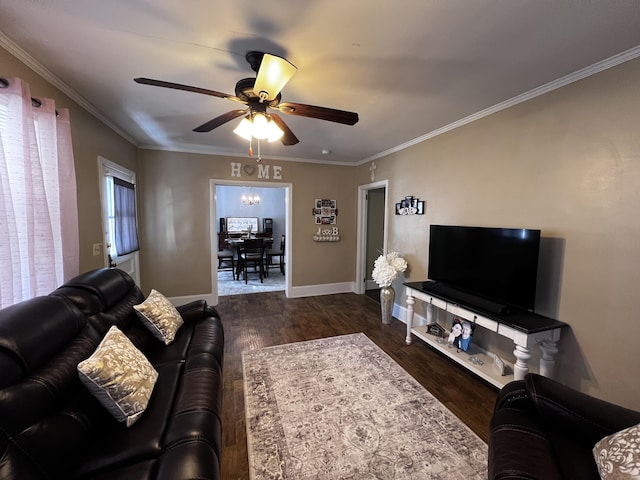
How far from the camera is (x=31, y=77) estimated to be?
1834 mm

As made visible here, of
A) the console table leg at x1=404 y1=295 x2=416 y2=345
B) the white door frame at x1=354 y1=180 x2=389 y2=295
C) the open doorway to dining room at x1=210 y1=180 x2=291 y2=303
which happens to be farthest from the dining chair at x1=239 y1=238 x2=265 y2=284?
the console table leg at x1=404 y1=295 x2=416 y2=345

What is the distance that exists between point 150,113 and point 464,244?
11.2 ft

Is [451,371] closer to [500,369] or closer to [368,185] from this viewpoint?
[500,369]

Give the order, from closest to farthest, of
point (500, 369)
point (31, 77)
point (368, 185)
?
point (31, 77) < point (500, 369) < point (368, 185)

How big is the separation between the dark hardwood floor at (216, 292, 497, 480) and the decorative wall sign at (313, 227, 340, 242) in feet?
3.51

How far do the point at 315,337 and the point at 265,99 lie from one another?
265 cm

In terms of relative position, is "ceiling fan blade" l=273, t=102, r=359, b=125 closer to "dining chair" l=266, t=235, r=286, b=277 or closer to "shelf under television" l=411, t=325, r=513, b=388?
"shelf under television" l=411, t=325, r=513, b=388

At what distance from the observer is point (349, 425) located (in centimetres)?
192

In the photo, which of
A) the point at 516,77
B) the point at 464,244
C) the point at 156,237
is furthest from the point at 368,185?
the point at 156,237

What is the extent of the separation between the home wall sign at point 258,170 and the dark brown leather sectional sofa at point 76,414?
3.08 meters

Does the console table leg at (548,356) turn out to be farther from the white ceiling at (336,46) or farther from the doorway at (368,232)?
the doorway at (368,232)

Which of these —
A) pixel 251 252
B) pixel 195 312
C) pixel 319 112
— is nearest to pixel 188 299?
pixel 251 252

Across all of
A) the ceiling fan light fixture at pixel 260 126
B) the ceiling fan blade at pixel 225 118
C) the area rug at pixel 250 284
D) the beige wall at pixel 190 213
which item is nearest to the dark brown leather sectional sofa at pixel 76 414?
the ceiling fan blade at pixel 225 118

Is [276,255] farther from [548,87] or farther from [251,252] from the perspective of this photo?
[548,87]
